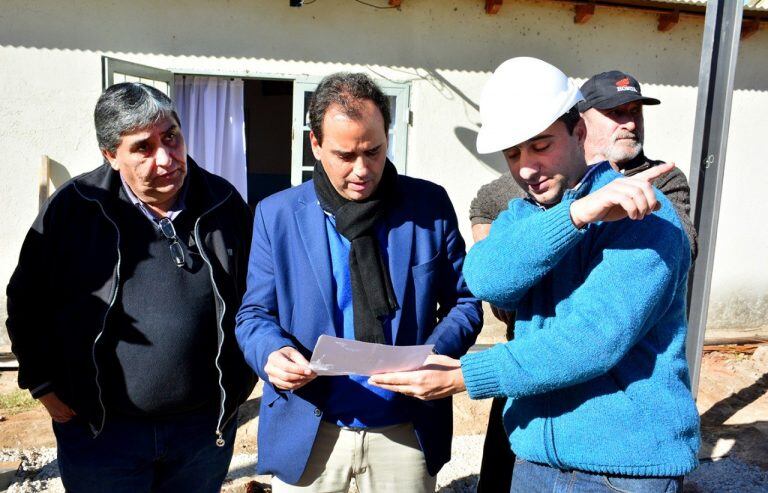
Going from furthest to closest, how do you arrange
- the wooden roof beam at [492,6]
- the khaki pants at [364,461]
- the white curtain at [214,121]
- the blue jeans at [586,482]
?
the white curtain at [214,121], the wooden roof beam at [492,6], the khaki pants at [364,461], the blue jeans at [586,482]

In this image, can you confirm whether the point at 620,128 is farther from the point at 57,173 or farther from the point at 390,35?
the point at 57,173

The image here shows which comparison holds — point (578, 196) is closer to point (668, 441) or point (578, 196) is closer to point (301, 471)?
point (668, 441)

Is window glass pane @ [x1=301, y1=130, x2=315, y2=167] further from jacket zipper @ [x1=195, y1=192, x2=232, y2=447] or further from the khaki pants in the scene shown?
the khaki pants

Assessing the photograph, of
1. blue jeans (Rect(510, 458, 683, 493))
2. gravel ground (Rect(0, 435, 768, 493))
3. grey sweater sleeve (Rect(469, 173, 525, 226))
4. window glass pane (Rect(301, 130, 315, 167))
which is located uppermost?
window glass pane (Rect(301, 130, 315, 167))

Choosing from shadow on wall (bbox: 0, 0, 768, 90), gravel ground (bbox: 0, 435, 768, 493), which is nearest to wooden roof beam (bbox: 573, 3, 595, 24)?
shadow on wall (bbox: 0, 0, 768, 90)

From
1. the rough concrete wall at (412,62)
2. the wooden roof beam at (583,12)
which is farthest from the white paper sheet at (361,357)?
the wooden roof beam at (583,12)

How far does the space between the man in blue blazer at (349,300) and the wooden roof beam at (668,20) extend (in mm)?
5480

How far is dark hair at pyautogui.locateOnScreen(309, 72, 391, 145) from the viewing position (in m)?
1.90

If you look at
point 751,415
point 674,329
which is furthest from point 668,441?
point 751,415

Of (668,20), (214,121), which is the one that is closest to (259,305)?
(214,121)

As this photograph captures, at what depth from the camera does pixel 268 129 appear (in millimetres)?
11633

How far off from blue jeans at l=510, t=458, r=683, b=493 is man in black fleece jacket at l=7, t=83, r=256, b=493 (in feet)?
3.79

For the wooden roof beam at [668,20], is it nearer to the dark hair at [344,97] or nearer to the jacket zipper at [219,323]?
the dark hair at [344,97]

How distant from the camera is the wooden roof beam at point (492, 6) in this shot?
6090 millimetres
